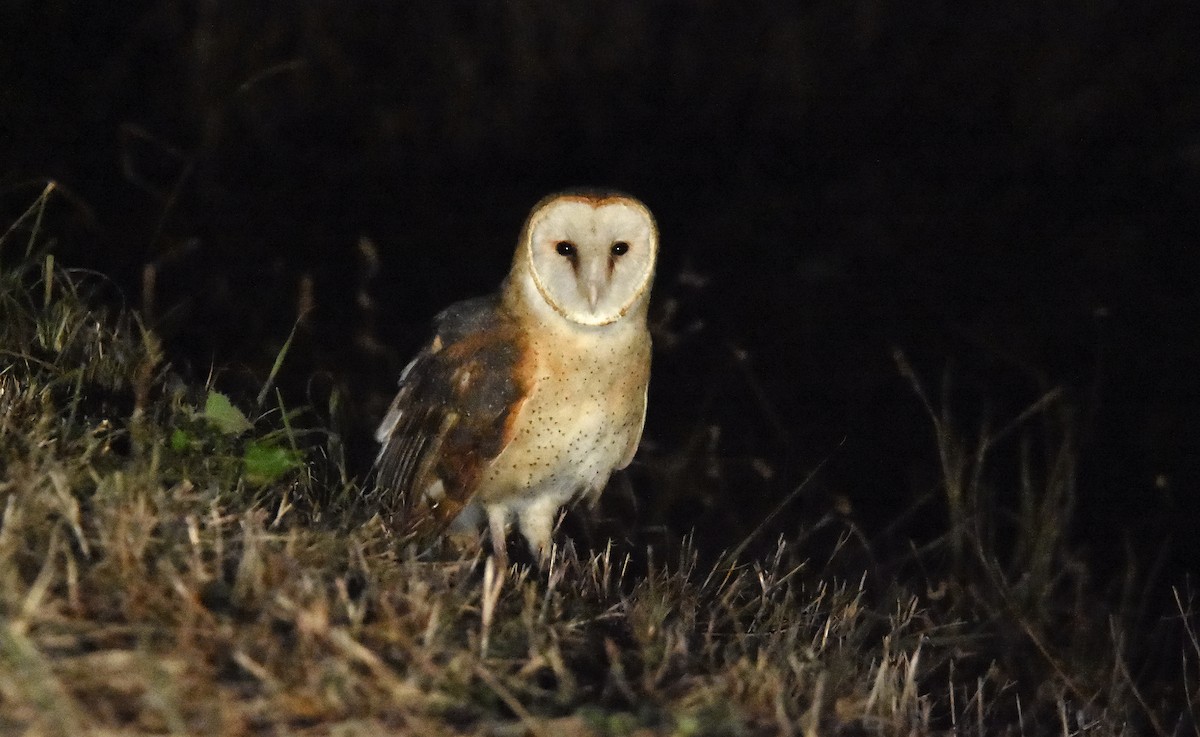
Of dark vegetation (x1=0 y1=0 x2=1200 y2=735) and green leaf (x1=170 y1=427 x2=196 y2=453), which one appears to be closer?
dark vegetation (x1=0 y1=0 x2=1200 y2=735)

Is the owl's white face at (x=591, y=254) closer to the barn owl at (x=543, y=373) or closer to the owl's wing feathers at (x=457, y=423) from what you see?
the barn owl at (x=543, y=373)

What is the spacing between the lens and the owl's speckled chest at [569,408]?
151 inches

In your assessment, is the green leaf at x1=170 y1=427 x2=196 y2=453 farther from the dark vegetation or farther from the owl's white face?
the owl's white face

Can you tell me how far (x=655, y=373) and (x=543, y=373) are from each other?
2.68m

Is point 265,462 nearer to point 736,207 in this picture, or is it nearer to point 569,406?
point 569,406

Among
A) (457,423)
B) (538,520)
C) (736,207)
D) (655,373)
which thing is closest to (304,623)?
(457,423)

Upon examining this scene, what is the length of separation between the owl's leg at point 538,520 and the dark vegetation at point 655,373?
0.32 m

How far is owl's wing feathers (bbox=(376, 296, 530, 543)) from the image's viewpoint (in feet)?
12.5

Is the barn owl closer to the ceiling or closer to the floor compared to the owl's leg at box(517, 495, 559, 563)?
closer to the ceiling

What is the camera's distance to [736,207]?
25.8ft

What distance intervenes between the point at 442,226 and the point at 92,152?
175 centimetres

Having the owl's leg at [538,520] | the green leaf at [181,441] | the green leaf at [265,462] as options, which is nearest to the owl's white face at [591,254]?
the owl's leg at [538,520]

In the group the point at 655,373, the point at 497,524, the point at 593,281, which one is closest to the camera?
the point at 593,281

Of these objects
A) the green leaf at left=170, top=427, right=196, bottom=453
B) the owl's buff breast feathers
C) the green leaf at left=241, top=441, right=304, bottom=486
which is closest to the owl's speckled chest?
the owl's buff breast feathers
